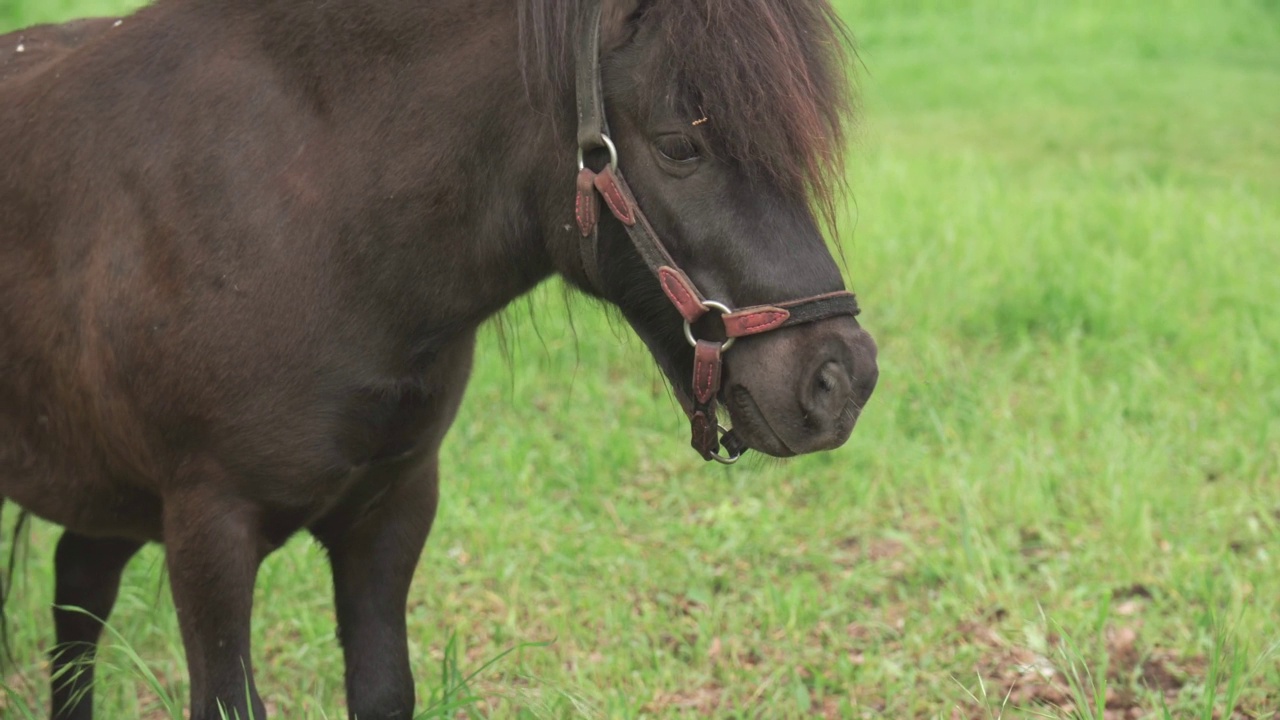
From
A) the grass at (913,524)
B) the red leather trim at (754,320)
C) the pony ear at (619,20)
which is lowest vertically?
the grass at (913,524)

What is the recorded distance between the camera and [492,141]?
236 cm

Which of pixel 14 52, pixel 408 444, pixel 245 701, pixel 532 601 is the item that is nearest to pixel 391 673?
pixel 245 701

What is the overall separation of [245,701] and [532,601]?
1.47m

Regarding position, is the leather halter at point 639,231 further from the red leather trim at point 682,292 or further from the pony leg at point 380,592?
the pony leg at point 380,592

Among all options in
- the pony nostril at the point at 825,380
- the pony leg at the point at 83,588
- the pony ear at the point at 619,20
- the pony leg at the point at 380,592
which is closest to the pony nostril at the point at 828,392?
the pony nostril at the point at 825,380

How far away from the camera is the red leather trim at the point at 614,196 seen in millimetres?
2193

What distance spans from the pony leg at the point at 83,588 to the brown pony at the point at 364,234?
71 cm

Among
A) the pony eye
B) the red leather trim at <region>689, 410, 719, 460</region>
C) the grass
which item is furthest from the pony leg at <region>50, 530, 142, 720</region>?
the pony eye

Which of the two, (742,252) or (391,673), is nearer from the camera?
(742,252)

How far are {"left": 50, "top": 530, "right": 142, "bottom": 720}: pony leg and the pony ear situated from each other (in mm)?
1915

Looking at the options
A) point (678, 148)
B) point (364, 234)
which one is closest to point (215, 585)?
point (364, 234)

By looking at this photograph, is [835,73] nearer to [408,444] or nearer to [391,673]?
[408,444]

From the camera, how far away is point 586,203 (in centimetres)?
223

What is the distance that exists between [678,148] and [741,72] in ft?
0.52
